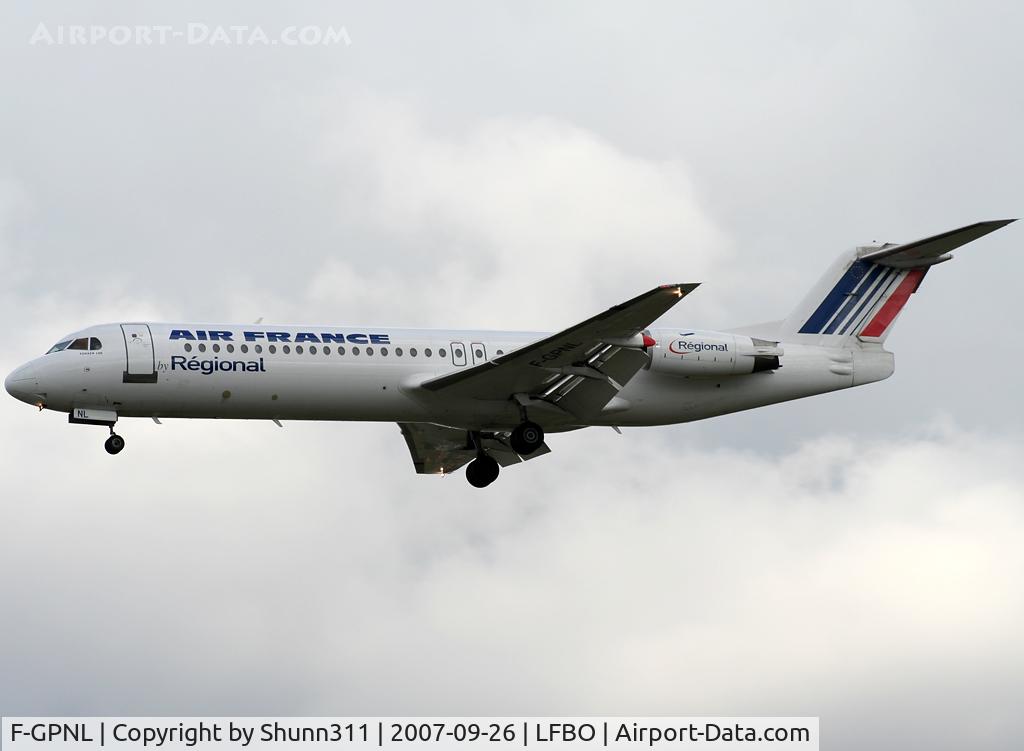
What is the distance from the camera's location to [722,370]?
35.2 m

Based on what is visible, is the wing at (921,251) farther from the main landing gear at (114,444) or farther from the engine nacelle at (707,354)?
the main landing gear at (114,444)

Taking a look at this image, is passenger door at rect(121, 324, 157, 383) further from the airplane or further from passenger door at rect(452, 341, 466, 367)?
passenger door at rect(452, 341, 466, 367)

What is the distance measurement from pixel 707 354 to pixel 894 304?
190 inches

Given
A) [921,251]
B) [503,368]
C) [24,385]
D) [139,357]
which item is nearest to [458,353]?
[503,368]

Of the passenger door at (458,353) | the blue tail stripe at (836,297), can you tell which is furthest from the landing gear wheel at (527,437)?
the blue tail stripe at (836,297)

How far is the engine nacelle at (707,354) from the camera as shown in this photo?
114 feet

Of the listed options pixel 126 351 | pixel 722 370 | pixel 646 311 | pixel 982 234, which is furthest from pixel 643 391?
pixel 126 351

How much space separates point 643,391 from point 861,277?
5420 millimetres

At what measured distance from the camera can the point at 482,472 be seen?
37.7 m

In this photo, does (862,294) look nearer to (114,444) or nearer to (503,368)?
(503,368)

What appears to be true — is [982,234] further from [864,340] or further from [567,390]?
[567,390]

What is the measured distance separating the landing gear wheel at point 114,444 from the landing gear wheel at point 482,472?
7602 millimetres

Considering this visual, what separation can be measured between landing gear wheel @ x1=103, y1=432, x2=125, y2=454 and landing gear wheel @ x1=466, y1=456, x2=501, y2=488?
760 centimetres

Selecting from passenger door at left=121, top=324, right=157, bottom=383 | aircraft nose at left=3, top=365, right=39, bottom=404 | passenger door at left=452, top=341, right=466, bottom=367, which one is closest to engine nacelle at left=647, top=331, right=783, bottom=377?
passenger door at left=452, top=341, right=466, bottom=367
